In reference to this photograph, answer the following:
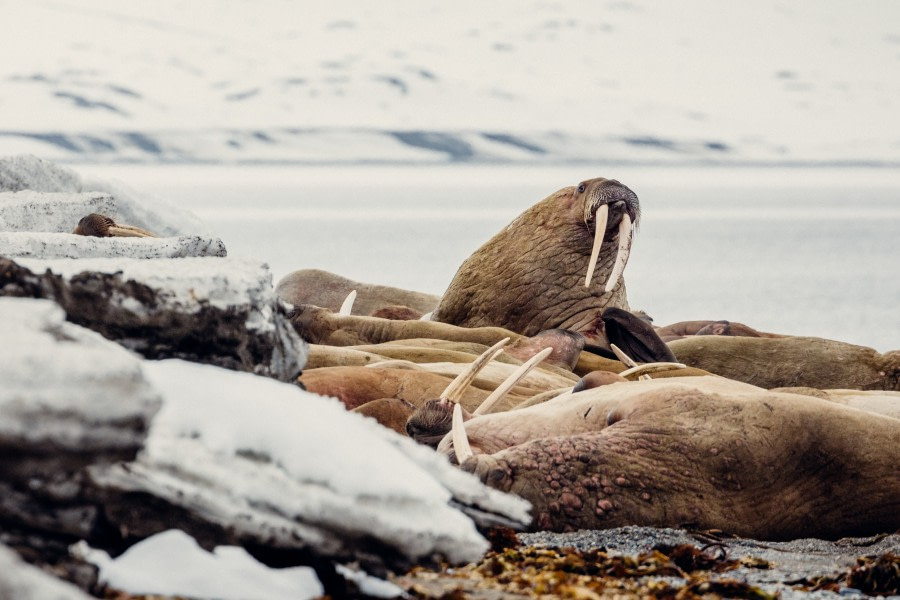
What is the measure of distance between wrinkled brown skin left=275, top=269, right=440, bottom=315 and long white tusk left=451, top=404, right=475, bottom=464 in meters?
6.98

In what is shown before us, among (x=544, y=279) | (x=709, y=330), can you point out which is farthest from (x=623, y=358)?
(x=709, y=330)

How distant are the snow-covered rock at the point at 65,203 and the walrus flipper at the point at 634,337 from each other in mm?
3890

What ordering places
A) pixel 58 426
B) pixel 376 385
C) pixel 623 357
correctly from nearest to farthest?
pixel 58 426, pixel 376 385, pixel 623 357

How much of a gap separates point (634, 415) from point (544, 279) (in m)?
4.96

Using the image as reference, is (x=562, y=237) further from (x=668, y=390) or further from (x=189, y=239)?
(x=668, y=390)

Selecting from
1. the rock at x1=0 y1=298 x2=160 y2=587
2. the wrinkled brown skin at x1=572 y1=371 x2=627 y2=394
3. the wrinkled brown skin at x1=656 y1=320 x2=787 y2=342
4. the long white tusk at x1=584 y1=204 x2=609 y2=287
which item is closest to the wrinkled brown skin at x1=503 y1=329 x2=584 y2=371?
the long white tusk at x1=584 y1=204 x2=609 y2=287

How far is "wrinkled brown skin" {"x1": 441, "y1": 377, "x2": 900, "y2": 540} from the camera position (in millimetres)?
4875

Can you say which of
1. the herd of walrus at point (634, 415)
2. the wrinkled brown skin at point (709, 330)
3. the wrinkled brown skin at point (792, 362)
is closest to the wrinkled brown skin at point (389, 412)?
the herd of walrus at point (634, 415)

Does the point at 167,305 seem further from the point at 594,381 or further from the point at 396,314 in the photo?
the point at 396,314

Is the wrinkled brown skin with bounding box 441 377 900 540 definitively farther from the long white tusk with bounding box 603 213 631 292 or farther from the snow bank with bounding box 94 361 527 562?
the long white tusk with bounding box 603 213 631 292

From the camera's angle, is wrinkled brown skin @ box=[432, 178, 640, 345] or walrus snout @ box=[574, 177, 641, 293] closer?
walrus snout @ box=[574, 177, 641, 293]

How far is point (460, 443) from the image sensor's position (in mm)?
4934

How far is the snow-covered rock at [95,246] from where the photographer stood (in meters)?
6.03

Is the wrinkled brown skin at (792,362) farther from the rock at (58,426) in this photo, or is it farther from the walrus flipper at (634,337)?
the rock at (58,426)
